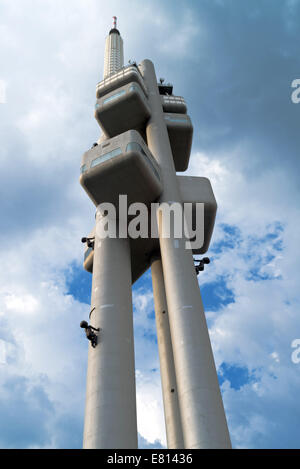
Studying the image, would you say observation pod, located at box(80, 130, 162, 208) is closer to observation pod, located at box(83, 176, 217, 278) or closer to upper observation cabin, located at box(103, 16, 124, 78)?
observation pod, located at box(83, 176, 217, 278)

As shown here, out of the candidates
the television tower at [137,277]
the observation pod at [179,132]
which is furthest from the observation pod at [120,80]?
the observation pod at [179,132]

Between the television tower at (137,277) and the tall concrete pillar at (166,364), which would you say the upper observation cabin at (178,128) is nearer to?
the television tower at (137,277)

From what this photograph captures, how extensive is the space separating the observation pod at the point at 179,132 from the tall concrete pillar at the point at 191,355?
8914mm

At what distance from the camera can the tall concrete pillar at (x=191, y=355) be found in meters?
13.8

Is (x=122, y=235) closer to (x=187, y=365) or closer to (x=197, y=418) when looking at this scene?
(x=187, y=365)

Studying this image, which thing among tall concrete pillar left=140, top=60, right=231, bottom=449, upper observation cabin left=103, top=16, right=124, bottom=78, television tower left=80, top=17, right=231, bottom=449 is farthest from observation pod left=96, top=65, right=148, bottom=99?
tall concrete pillar left=140, top=60, right=231, bottom=449

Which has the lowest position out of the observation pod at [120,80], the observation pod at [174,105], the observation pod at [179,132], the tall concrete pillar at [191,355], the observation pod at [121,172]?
the tall concrete pillar at [191,355]

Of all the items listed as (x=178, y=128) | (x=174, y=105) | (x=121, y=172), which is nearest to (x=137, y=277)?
(x=121, y=172)

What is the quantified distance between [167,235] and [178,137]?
1228 centimetres

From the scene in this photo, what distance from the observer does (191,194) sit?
23094 millimetres

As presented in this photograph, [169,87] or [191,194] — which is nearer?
[191,194]

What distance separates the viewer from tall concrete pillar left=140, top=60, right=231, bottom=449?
13.8 metres
